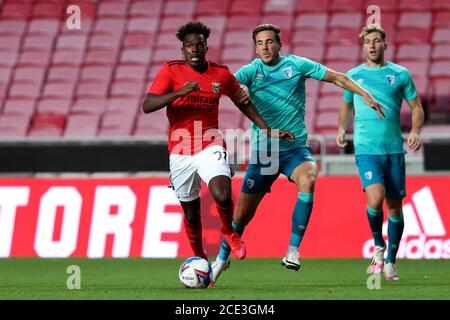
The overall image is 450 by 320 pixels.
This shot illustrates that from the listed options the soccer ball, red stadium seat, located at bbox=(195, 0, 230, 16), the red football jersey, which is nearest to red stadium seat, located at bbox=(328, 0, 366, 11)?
red stadium seat, located at bbox=(195, 0, 230, 16)

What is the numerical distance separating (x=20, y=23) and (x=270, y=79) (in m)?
12.1

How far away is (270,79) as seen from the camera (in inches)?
427

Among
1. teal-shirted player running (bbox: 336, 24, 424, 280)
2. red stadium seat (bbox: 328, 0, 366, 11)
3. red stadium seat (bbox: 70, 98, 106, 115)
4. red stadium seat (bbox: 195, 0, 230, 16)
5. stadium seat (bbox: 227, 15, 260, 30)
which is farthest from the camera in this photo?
red stadium seat (bbox: 195, 0, 230, 16)

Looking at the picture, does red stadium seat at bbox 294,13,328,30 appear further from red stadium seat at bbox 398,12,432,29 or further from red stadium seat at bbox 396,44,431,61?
red stadium seat at bbox 396,44,431,61

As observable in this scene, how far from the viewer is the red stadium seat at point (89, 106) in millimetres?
19938

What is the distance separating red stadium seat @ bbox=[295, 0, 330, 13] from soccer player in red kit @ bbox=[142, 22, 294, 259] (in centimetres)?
1085

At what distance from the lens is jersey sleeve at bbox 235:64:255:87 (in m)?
10.8

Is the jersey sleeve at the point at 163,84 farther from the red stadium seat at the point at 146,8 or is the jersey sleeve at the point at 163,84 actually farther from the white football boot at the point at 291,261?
the red stadium seat at the point at 146,8

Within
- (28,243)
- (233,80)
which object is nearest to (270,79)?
(233,80)

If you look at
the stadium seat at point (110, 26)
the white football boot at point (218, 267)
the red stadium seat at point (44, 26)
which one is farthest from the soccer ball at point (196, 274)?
the red stadium seat at point (44, 26)

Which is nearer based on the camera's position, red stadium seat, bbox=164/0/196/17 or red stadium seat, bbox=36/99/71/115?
red stadium seat, bbox=36/99/71/115
